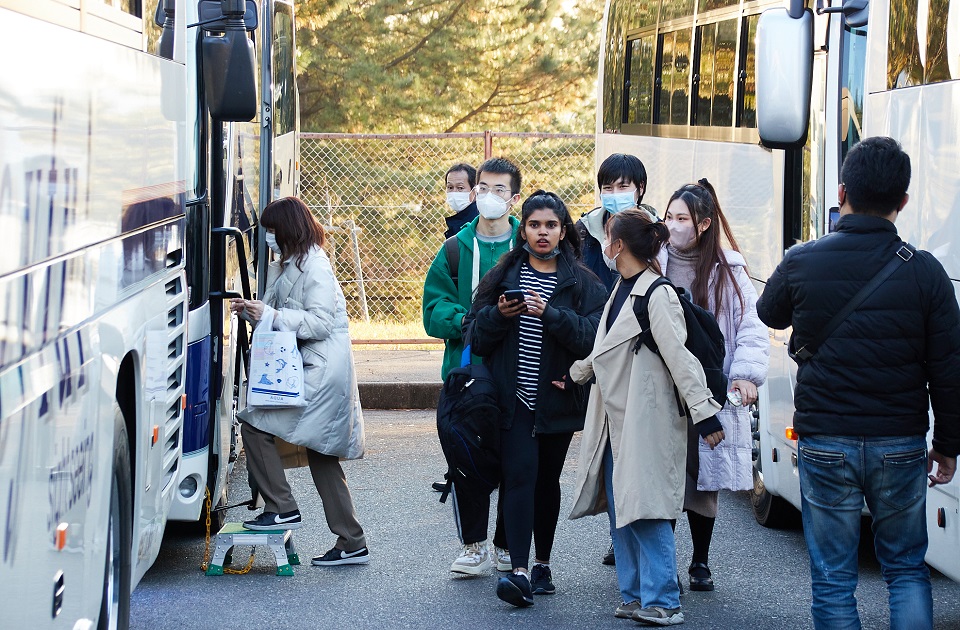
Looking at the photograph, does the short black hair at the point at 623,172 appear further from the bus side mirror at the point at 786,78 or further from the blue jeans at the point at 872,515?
the blue jeans at the point at 872,515

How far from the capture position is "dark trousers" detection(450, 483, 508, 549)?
247 inches

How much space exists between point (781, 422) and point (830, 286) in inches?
108

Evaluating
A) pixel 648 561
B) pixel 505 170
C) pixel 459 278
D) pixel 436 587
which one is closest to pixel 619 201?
pixel 505 170

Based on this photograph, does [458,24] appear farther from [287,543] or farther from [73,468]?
[73,468]

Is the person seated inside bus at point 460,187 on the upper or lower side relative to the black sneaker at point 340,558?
upper

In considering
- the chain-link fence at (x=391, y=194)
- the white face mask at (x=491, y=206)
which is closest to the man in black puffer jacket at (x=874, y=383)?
the white face mask at (x=491, y=206)

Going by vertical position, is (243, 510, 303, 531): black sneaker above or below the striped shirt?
below

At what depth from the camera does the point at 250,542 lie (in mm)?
6508

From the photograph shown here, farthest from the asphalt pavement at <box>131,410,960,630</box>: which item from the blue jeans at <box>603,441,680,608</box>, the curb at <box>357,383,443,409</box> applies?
the curb at <box>357,383,443,409</box>

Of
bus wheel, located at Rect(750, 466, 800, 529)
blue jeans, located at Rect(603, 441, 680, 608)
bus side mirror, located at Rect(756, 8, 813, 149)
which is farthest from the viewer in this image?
bus wheel, located at Rect(750, 466, 800, 529)

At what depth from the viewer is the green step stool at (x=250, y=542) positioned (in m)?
6.50

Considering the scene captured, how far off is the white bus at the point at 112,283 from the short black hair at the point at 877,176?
2.34m

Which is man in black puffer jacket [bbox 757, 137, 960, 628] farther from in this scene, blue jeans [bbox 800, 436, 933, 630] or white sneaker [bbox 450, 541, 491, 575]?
white sneaker [bbox 450, 541, 491, 575]

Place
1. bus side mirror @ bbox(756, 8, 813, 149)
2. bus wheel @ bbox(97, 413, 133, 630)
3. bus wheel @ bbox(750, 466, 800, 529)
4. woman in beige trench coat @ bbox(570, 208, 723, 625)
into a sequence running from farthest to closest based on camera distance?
bus wheel @ bbox(750, 466, 800, 529) < bus side mirror @ bbox(756, 8, 813, 149) < woman in beige trench coat @ bbox(570, 208, 723, 625) < bus wheel @ bbox(97, 413, 133, 630)
